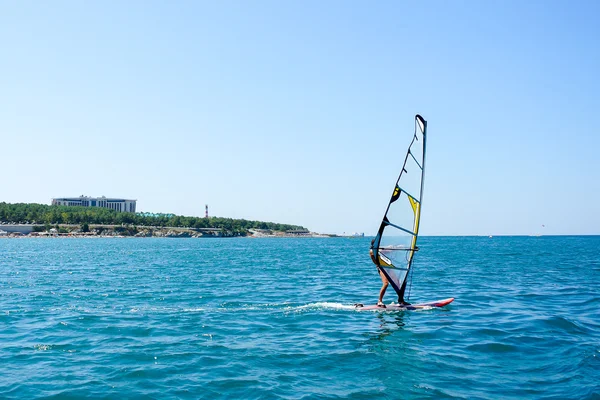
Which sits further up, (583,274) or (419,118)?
(419,118)

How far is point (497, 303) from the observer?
24.2 meters

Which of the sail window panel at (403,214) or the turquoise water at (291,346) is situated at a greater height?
the sail window panel at (403,214)

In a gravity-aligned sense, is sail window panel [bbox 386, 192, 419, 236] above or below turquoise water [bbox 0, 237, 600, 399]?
above

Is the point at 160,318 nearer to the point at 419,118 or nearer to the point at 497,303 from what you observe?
the point at 419,118

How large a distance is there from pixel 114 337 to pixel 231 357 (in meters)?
4.75

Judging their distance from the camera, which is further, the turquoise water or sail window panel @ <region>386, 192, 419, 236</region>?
sail window panel @ <region>386, 192, 419, 236</region>

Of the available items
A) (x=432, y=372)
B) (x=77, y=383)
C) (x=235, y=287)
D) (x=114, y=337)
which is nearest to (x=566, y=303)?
(x=432, y=372)

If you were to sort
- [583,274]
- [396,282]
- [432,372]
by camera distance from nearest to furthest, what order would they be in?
→ [432,372] < [396,282] < [583,274]

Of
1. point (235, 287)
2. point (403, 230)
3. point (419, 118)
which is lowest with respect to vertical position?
point (235, 287)

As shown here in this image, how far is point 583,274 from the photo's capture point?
1620 inches

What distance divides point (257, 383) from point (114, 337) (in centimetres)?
677

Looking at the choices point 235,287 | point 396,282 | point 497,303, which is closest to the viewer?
point 396,282

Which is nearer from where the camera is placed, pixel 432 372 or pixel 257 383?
pixel 257 383

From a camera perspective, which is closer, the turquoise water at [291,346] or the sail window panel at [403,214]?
the turquoise water at [291,346]
